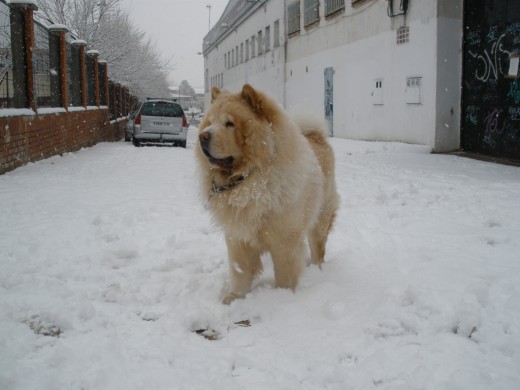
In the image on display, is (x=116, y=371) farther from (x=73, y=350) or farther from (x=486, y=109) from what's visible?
(x=486, y=109)

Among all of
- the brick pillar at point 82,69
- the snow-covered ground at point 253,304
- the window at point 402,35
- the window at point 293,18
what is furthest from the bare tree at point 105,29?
the snow-covered ground at point 253,304

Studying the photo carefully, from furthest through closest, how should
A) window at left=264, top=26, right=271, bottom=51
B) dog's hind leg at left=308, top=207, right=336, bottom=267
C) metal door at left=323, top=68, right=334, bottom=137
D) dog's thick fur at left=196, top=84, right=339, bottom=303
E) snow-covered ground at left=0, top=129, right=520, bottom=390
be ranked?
window at left=264, top=26, right=271, bottom=51
metal door at left=323, top=68, right=334, bottom=137
dog's hind leg at left=308, top=207, right=336, bottom=267
dog's thick fur at left=196, top=84, right=339, bottom=303
snow-covered ground at left=0, top=129, right=520, bottom=390

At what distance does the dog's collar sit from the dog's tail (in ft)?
3.51

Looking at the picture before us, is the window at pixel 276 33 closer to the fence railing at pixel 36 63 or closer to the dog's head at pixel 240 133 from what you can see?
the fence railing at pixel 36 63

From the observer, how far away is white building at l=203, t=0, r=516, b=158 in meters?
10.3

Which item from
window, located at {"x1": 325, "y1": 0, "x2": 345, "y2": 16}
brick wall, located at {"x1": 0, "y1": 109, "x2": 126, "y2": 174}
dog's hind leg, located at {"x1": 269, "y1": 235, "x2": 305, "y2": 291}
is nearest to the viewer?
dog's hind leg, located at {"x1": 269, "y1": 235, "x2": 305, "y2": 291}

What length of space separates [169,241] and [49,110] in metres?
6.57

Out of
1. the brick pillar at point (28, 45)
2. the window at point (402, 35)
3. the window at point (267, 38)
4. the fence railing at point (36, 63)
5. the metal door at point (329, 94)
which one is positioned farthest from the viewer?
the window at point (267, 38)

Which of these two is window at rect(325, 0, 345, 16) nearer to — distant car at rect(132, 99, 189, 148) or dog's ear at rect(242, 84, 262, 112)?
distant car at rect(132, 99, 189, 148)

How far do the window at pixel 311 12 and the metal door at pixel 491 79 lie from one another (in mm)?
8460

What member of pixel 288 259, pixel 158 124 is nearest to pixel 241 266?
pixel 288 259

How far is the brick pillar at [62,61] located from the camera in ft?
34.5

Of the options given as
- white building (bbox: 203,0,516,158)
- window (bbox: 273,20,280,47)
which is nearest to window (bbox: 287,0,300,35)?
white building (bbox: 203,0,516,158)

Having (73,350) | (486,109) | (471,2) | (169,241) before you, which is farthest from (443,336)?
(471,2)
